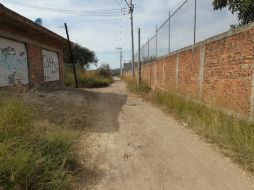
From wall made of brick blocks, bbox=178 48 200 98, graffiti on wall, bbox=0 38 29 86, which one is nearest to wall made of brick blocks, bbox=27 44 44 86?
graffiti on wall, bbox=0 38 29 86

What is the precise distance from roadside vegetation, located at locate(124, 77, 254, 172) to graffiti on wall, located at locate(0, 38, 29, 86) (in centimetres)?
545

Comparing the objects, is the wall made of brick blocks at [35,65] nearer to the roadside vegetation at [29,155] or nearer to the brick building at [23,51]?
the brick building at [23,51]

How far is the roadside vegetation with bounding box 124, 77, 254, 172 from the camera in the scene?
4.55 m

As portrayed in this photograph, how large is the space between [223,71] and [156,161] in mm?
3544

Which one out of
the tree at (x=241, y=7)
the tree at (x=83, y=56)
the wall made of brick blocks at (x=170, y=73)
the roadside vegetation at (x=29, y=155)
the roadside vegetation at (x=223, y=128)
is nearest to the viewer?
the roadside vegetation at (x=29, y=155)

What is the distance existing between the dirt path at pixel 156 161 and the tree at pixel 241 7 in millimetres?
3044

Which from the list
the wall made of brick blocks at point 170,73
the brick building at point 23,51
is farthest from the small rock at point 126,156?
the wall made of brick blocks at point 170,73

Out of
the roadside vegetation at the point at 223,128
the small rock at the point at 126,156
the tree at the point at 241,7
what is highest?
the tree at the point at 241,7

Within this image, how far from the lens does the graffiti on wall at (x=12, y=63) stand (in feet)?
29.6

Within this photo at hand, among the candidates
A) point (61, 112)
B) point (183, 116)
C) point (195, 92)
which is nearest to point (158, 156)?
point (183, 116)

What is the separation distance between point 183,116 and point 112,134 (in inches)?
98.4

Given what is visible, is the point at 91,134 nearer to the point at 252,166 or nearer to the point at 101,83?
the point at 252,166

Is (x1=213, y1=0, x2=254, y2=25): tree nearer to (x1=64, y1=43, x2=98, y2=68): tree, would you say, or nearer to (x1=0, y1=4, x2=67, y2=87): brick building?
(x1=0, y1=4, x2=67, y2=87): brick building

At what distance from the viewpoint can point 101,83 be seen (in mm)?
25562
